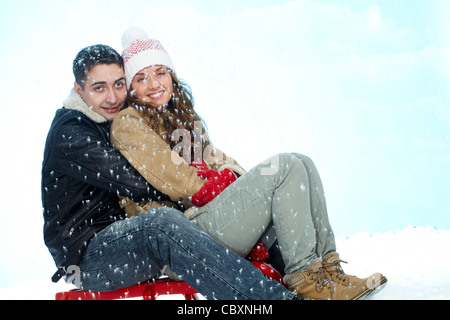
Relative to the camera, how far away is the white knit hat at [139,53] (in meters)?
1.92

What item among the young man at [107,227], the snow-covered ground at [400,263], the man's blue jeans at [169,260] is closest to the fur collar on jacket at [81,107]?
the young man at [107,227]

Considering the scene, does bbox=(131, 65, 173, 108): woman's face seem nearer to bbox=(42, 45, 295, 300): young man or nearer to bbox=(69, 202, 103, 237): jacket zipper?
bbox=(42, 45, 295, 300): young man

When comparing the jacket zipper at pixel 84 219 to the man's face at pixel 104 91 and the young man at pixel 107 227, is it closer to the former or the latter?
the young man at pixel 107 227

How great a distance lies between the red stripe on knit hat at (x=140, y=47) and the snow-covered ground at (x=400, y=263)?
1025 millimetres

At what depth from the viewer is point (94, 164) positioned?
1601mm

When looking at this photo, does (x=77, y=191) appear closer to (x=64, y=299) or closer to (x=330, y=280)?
(x=64, y=299)

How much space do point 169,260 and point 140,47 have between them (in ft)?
3.01

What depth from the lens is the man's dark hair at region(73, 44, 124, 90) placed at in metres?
1.82

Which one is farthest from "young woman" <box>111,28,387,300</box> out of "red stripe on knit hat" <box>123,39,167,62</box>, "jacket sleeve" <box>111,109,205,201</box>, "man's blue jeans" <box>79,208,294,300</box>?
"red stripe on knit hat" <box>123,39,167,62</box>

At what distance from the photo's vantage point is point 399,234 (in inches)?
104

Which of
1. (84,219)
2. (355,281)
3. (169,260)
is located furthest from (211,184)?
(355,281)

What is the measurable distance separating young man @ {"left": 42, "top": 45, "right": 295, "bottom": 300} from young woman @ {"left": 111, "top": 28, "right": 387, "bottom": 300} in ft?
0.28
